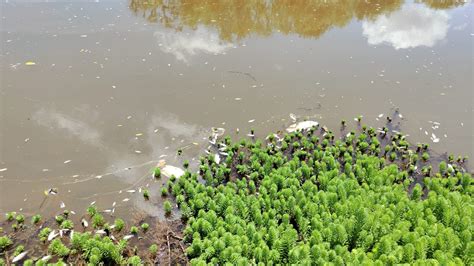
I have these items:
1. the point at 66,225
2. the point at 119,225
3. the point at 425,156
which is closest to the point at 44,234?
the point at 66,225

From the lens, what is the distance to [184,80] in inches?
392

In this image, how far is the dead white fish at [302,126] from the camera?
8.32 metres

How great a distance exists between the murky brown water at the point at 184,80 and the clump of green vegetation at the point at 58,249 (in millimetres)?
968

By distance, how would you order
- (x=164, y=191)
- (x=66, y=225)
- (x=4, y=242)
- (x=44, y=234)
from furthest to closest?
(x=164, y=191) → (x=66, y=225) → (x=44, y=234) → (x=4, y=242)

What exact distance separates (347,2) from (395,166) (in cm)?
972

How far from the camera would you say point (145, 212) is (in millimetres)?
6539

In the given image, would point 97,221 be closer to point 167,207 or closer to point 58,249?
point 58,249

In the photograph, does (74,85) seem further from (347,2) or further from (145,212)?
(347,2)

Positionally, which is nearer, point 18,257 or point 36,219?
point 18,257

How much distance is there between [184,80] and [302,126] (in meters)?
3.22

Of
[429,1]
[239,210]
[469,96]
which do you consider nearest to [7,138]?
[239,210]

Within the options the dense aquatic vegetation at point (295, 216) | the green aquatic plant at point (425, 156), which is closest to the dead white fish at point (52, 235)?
the dense aquatic vegetation at point (295, 216)

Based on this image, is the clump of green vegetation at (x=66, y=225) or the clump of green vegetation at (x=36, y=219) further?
the clump of green vegetation at (x=36, y=219)

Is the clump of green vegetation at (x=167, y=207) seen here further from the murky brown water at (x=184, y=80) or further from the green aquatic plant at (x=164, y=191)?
the green aquatic plant at (x=164, y=191)
